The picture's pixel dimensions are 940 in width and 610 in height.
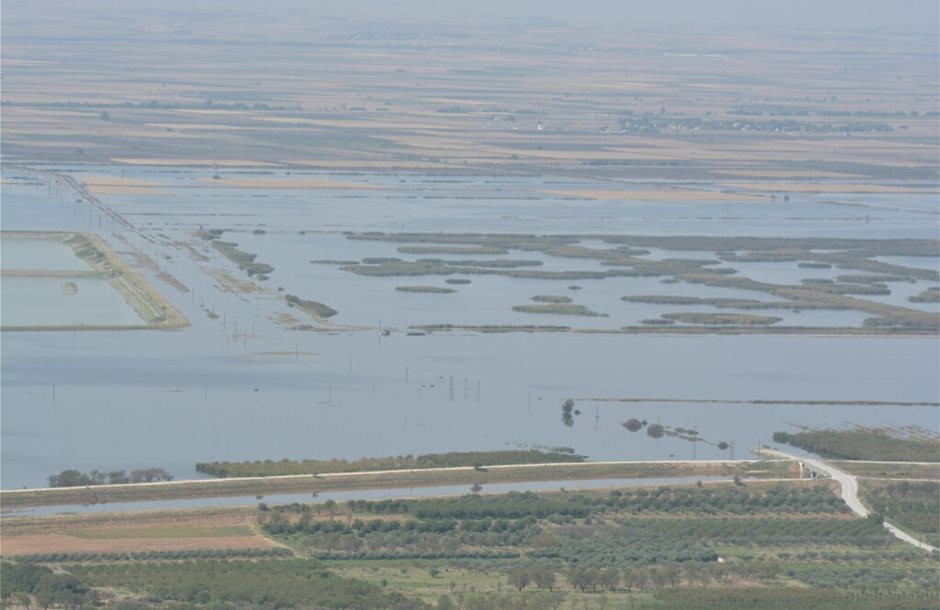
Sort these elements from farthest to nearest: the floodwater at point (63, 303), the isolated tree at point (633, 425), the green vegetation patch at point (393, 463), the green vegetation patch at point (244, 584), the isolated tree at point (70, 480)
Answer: the floodwater at point (63, 303) < the isolated tree at point (633, 425) < the green vegetation patch at point (393, 463) < the isolated tree at point (70, 480) < the green vegetation patch at point (244, 584)

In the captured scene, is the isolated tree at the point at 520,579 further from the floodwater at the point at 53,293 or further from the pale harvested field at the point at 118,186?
the pale harvested field at the point at 118,186

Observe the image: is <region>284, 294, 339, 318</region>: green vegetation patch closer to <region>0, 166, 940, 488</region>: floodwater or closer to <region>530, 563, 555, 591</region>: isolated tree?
<region>0, 166, 940, 488</region>: floodwater

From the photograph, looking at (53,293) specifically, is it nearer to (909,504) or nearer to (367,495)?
(367,495)

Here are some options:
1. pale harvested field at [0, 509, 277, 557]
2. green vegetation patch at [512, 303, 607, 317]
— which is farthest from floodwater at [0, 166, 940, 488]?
pale harvested field at [0, 509, 277, 557]

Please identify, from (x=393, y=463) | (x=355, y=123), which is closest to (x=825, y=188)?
(x=355, y=123)

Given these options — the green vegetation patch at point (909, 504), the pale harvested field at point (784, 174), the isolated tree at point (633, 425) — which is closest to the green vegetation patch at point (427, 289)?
the isolated tree at point (633, 425)

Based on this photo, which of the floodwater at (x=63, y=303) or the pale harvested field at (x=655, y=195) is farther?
the pale harvested field at (x=655, y=195)

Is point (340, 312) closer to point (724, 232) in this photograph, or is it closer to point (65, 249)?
point (65, 249)
